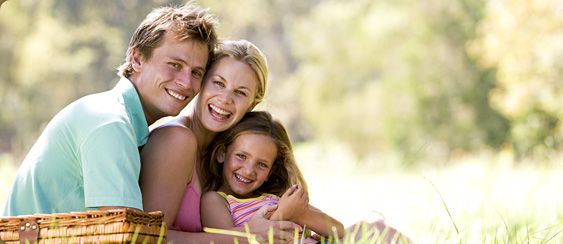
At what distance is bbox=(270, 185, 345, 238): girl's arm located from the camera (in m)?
3.09

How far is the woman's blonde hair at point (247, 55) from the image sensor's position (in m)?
3.58

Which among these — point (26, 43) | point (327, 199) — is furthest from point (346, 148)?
point (327, 199)

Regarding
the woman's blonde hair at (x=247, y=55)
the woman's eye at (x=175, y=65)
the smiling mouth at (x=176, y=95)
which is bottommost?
the smiling mouth at (x=176, y=95)

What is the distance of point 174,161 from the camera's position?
2910 millimetres

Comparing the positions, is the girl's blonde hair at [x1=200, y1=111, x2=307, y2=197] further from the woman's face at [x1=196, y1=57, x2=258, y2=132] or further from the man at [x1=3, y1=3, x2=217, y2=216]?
the man at [x1=3, y1=3, x2=217, y2=216]

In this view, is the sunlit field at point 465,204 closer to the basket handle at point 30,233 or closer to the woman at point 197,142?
the woman at point 197,142

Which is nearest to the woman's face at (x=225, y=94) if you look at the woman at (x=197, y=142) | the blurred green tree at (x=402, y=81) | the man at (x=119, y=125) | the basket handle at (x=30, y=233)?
the woman at (x=197, y=142)

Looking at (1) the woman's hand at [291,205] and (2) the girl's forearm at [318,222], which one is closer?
(1) the woman's hand at [291,205]

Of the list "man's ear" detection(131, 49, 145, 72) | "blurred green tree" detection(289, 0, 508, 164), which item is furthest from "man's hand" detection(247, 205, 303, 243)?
"blurred green tree" detection(289, 0, 508, 164)

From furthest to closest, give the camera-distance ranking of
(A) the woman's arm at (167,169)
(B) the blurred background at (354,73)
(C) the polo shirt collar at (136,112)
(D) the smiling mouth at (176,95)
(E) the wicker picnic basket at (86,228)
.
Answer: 1. (B) the blurred background at (354,73)
2. (D) the smiling mouth at (176,95)
3. (C) the polo shirt collar at (136,112)
4. (A) the woman's arm at (167,169)
5. (E) the wicker picnic basket at (86,228)

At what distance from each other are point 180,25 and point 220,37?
55 cm

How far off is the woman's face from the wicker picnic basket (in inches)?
46.2

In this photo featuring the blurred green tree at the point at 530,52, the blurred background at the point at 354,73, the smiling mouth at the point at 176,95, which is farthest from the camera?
the blurred background at the point at 354,73

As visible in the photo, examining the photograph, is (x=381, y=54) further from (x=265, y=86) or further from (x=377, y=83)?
(x=265, y=86)
